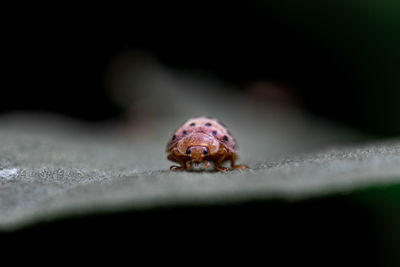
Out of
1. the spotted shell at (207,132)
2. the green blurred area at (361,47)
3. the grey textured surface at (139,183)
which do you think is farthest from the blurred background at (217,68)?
the grey textured surface at (139,183)

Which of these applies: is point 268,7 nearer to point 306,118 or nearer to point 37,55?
point 306,118

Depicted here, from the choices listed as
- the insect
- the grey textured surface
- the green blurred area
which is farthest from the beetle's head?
the green blurred area

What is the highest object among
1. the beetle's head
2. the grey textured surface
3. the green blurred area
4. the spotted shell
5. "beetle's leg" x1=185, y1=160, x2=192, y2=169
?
the green blurred area

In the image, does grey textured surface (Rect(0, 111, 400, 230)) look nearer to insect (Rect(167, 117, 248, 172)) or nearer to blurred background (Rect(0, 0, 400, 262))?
insect (Rect(167, 117, 248, 172))

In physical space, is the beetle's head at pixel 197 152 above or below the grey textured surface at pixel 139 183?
above

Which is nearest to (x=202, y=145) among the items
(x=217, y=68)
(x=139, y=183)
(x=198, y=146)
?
(x=198, y=146)

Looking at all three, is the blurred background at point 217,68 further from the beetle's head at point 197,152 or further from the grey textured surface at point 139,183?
the grey textured surface at point 139,183

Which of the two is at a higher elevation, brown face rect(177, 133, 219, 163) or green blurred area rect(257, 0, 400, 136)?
green blurred area rect(257, 0, 400, 136)
